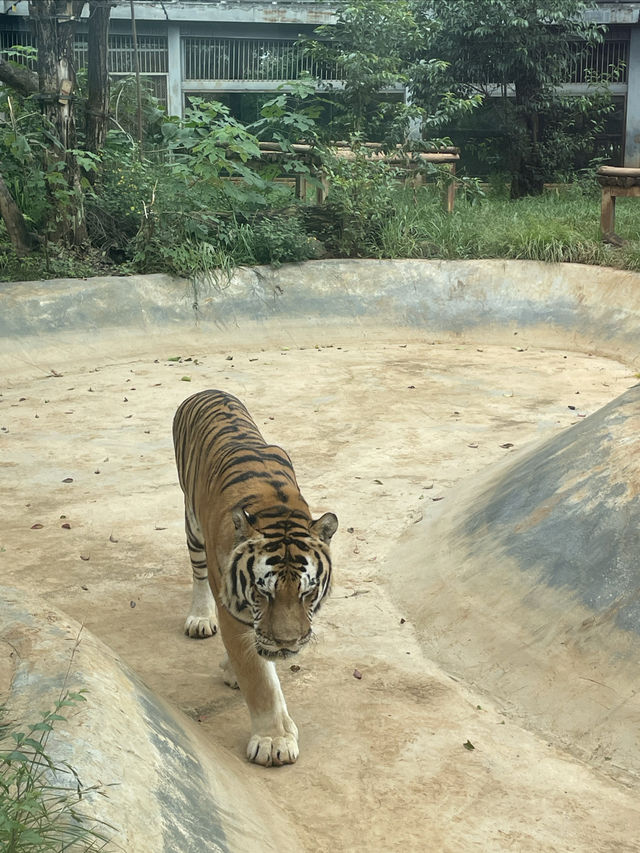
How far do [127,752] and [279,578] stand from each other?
0.69 meters

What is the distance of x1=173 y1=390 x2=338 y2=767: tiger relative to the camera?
9.51ft

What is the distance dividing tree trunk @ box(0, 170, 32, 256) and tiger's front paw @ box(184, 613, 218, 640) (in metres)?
7.34

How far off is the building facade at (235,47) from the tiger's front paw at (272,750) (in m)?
13.8

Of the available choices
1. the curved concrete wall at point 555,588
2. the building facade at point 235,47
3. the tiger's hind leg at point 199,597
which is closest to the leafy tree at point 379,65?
the building facade at point 235,47

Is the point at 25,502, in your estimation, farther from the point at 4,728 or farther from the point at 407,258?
the point at 407,258

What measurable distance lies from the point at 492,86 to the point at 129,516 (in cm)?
1376

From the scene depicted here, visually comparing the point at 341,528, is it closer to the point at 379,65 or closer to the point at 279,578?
the point at 279,578

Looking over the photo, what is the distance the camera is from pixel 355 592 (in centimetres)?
473

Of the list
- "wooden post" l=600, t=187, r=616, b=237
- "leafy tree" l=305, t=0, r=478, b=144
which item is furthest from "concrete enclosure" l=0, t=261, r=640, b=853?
"leafy tree" l=305, t=0, r=478, b=144

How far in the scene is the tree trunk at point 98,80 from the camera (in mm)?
10898

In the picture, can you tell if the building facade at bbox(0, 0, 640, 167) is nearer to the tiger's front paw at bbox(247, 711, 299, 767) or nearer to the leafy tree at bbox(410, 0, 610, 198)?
the leafy tree at bbox(410, 0, 610, 198)

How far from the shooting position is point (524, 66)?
1574cm

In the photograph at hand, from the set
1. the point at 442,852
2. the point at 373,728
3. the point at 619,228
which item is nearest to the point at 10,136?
the point at 619,228

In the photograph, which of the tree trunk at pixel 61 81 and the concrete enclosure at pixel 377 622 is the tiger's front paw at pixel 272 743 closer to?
the concrete enclosure at pixel 377 622
